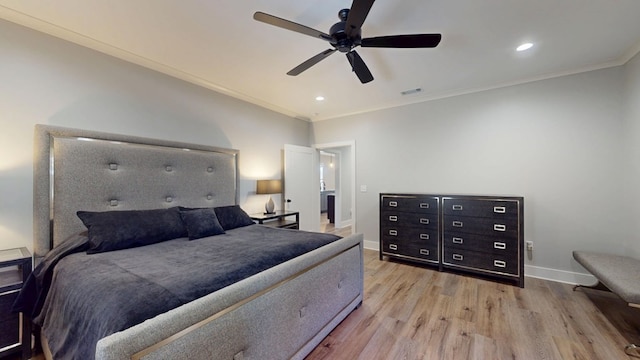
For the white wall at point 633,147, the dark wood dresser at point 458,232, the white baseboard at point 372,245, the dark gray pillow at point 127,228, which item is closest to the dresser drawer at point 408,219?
the dark wood dresser at point 458,232

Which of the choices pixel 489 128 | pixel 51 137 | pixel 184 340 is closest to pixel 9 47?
pixel 51 137

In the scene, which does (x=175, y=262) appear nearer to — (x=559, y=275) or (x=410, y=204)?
(x=410, y=204)

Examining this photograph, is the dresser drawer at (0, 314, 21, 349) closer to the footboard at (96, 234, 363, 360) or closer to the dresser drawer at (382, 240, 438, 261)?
the footboard at (96, 234, 363, 360)

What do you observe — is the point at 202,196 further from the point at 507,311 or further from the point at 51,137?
the point at 507,311

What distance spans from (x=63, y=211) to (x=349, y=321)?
2.67m

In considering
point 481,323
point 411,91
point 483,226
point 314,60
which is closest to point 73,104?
point 314,60

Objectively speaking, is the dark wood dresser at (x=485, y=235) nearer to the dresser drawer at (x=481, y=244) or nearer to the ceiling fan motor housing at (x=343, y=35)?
the dresser drawer at (x=481, y=244)

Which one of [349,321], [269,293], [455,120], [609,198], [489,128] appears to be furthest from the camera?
[455,120]

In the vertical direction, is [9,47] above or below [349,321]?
above

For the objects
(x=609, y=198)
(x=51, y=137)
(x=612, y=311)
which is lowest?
(x=612, y=311)

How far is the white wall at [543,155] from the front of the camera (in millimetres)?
2898

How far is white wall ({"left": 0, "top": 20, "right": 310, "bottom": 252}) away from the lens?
6.70 feet

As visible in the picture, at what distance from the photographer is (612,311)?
2.39m

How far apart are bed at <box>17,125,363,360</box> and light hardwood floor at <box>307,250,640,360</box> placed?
0.26 m
